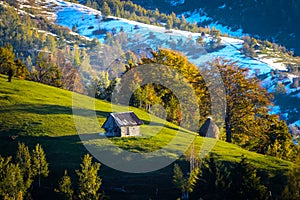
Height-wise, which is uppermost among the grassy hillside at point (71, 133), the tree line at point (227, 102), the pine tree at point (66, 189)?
the tree line at point (227, 102)

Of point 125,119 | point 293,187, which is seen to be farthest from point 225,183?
point 125,119

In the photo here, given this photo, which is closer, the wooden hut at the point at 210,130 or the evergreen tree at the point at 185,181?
the evergreen tree at the point at 185,181

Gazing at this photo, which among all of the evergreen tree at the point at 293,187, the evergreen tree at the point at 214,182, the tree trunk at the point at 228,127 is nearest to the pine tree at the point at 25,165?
the evergreen tree at the point at 214,182

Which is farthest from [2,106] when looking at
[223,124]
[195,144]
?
[223,124]

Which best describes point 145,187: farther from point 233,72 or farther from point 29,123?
point 233,72

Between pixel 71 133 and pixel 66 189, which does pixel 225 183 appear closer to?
pixel 66 189

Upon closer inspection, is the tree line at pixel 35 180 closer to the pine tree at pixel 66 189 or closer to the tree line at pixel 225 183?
the pine tree at pixel 66 189
